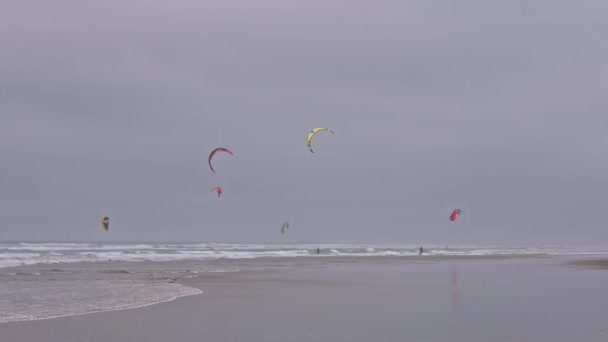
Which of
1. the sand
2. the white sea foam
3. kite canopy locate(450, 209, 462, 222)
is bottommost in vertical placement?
the sand

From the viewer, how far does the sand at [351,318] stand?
10453 millimetres

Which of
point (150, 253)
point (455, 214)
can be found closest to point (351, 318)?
point (455, 214)

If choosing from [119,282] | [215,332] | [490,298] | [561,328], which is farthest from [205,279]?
[561,328]

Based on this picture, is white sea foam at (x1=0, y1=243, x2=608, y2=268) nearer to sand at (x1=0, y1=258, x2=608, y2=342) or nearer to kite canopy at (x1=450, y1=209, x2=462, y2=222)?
kite canopy at (x1=450, y1=209, x2=462, y2=222)

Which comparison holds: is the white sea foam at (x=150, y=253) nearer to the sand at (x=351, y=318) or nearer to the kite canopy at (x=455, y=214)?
the kite canopy at (x=455, y=214)

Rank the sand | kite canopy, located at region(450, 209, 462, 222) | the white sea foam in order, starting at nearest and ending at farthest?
1. the sand
2. kite canopy, located at region(450, 209, 462, 222)
3. the white sea foam

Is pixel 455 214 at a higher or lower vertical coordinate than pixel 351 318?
higher

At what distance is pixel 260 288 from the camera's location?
19812 mm

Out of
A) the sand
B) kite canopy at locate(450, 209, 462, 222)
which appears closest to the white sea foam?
kite canopy at locate(450, 209, 462, 222)

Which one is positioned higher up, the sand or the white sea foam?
the white sea foam

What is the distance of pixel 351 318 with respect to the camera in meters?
12.5

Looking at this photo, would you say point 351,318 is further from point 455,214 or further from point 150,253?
point 150,253

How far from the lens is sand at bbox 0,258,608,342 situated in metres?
10.5

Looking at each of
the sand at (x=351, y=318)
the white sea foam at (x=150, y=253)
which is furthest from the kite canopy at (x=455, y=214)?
the sand at (x=351, y=318)
